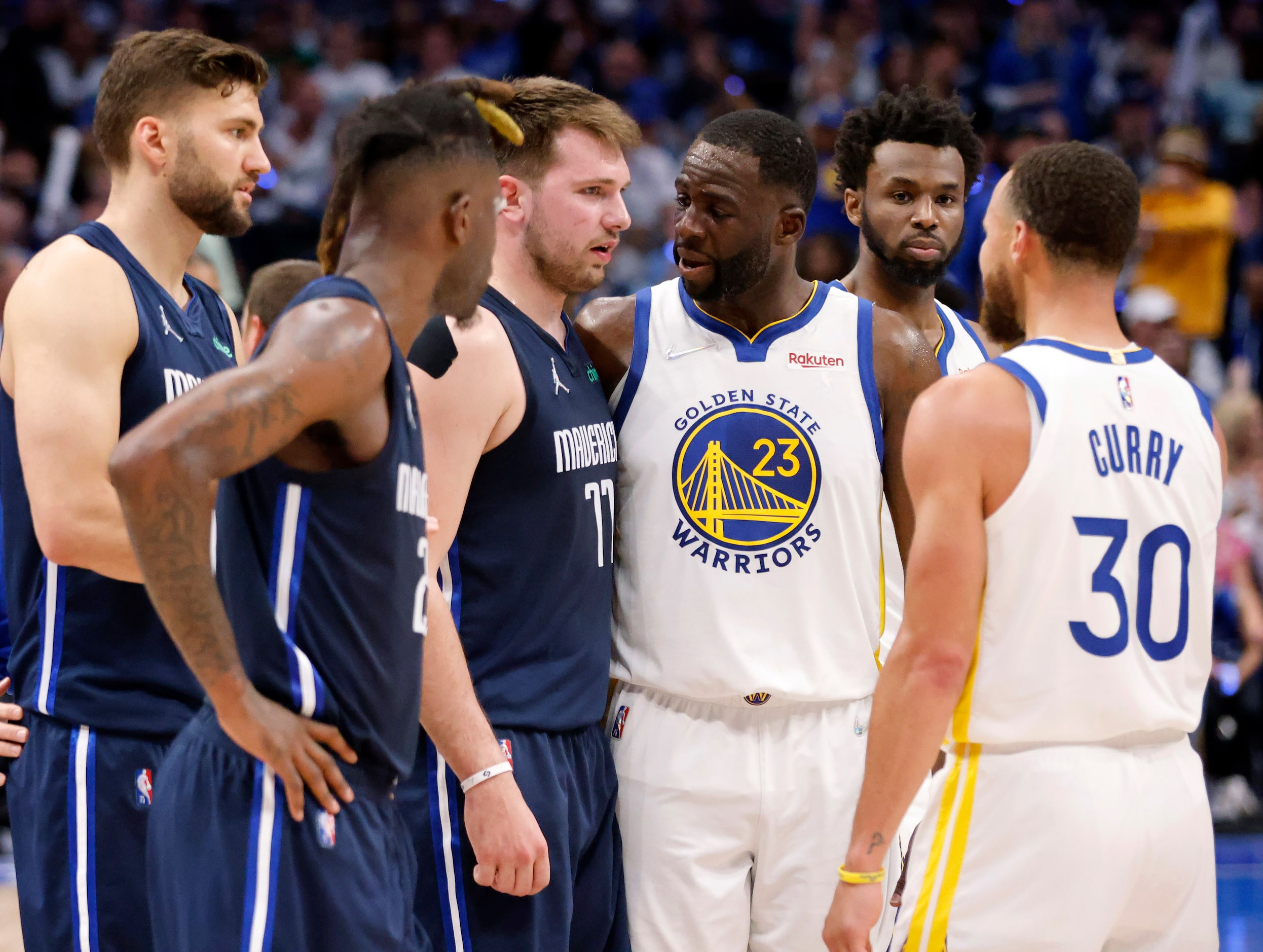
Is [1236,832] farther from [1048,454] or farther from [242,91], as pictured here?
[242,91]

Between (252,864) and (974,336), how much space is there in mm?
3084

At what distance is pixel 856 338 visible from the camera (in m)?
3.77

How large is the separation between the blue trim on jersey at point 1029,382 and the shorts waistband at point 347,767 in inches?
57.9

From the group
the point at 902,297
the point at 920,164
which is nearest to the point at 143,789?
the point at 902,297

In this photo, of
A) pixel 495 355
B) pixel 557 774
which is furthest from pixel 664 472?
pixel 557 774

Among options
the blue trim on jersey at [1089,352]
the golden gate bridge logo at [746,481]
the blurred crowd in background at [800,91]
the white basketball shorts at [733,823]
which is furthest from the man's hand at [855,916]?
the blurred crowd in background at [800,91]

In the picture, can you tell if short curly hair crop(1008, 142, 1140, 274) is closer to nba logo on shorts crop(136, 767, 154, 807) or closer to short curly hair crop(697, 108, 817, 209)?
short curly hair crop(697, 108, 817, 209)

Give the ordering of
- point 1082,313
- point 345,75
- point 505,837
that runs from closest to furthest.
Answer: point 1082,313
point 505,837
point 345,75

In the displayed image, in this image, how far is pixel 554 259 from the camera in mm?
3537

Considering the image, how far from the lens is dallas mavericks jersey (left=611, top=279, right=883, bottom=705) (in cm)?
353

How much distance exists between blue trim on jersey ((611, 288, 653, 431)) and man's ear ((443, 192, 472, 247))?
107 cm

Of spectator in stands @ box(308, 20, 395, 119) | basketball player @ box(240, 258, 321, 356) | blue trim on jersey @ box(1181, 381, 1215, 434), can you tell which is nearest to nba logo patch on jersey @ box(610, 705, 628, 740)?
blue trim on jersey @ box(1181, 381, 1215, 434)

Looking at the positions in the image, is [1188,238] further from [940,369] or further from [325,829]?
[325,829]

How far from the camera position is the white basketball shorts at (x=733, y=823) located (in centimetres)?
350
